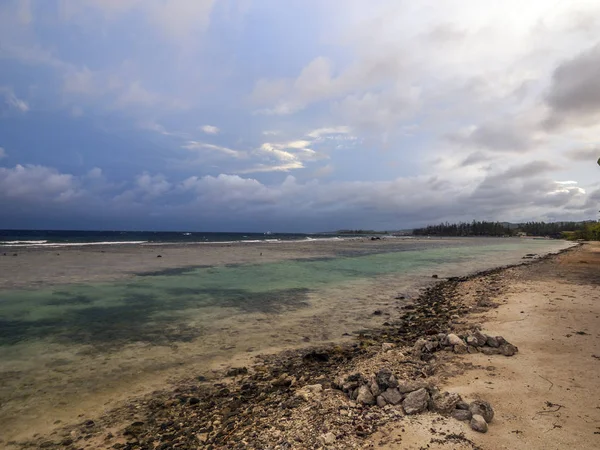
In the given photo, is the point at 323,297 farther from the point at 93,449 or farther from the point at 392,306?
the point at 93,449

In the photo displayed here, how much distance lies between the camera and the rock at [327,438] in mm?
4477

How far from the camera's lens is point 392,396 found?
5.39 metres

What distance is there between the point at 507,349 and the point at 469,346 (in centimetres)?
81

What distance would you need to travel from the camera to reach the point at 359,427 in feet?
15.8

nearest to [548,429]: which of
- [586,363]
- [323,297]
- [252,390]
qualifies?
[586,363]

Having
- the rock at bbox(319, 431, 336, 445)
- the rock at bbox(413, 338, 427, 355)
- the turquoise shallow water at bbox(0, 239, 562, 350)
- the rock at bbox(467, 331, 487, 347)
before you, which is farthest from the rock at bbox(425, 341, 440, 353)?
the turquoise shallow water at bbox(0, 239, 562, 350)

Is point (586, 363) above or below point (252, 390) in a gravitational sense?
above

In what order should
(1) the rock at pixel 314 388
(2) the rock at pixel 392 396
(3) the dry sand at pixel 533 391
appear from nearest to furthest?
(3) the dry sand at pixel 533 391 < (2) the rock at pixel 392 396 < (1) the rock at pixel 314 388

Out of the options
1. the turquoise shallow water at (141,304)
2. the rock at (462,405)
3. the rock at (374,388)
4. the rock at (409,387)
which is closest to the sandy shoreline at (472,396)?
the rock at (462,405)

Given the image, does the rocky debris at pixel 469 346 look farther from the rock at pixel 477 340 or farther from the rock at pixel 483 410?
the rock at pixel 483 410

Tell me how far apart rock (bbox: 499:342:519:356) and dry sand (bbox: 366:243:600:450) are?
0.38ft

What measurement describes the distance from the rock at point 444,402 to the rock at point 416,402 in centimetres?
12

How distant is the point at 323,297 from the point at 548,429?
13.2 meters

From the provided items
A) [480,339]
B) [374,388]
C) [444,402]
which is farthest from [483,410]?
[480,339]
